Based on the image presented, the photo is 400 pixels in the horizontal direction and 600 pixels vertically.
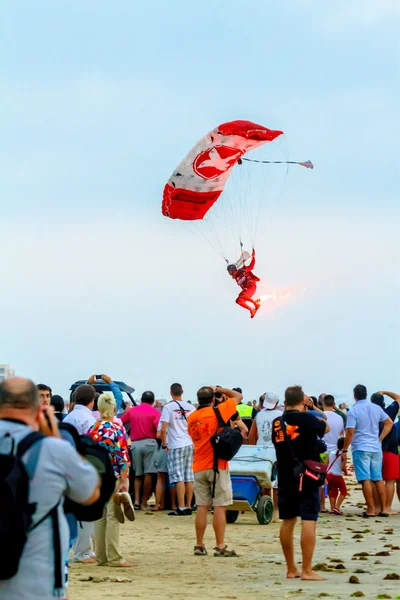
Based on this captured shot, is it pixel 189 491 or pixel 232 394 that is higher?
pixel 232 394

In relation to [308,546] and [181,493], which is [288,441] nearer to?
[308,546]

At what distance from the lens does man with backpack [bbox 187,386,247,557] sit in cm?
1130

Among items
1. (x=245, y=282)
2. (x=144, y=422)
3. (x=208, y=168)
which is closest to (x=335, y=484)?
(x=144, y=422)

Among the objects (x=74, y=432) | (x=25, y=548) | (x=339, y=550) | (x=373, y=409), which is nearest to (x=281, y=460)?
(x=339, y=550)

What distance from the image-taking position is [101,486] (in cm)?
466

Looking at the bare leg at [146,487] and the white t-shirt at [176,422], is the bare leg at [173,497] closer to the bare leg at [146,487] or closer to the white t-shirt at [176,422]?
the bare leg at [146,487]

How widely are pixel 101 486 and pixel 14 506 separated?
527 mm

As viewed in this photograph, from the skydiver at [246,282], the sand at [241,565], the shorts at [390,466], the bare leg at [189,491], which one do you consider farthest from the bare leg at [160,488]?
the skydiver at [246,282]

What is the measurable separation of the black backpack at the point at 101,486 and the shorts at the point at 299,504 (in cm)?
495

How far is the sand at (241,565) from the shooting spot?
9117mm

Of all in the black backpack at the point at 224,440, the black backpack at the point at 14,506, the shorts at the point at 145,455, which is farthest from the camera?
the shorts at the point at 145,455

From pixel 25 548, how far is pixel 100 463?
60 cm

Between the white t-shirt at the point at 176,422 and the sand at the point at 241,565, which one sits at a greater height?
the white t-shirt at the point at 176,422

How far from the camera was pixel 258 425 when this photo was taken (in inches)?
625
